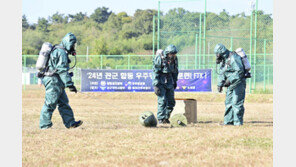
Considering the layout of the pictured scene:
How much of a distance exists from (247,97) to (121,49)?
52.5 m

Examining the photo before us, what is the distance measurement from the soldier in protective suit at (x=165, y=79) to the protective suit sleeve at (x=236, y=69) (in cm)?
145

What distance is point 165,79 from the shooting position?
1275 centimetres

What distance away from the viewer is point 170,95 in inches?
510

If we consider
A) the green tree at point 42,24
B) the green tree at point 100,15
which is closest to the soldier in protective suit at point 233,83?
the green tree at point 42,24

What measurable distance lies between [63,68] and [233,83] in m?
3.99

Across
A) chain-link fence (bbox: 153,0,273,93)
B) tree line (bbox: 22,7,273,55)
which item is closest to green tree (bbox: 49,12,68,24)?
tree line (bbox: 22,7,273,55)

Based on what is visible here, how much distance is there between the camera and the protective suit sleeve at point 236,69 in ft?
39.2

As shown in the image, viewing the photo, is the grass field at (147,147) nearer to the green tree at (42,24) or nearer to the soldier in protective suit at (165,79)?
the soldier in protective suit at (165,79)

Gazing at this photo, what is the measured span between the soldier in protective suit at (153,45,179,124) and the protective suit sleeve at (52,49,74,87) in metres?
2.60

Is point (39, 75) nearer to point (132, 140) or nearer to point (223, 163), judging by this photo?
point (132, 140)

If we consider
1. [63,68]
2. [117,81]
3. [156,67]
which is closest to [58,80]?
[63,68]

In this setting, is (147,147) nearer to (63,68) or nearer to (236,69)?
(63,68)

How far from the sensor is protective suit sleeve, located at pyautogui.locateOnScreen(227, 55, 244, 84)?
12.0 meters

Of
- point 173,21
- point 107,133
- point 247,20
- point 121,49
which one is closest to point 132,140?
point 107,133
